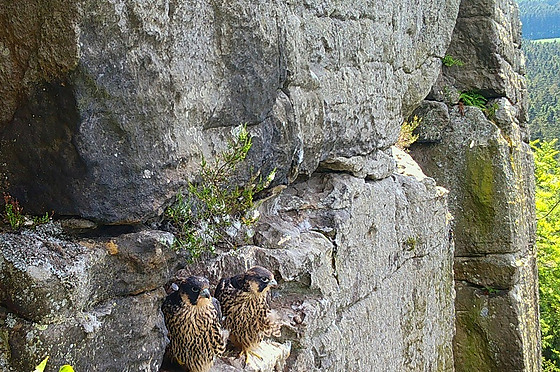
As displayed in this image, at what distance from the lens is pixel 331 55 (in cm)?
363

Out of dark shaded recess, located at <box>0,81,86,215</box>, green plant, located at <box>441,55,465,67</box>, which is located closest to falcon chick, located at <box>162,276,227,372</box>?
dark shaded recess, located at <box>0,81,86,215</box>

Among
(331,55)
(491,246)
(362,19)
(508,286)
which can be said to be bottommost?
(508,286)

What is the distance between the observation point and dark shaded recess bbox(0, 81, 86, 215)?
1887mm

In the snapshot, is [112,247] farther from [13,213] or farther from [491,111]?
[491,111]

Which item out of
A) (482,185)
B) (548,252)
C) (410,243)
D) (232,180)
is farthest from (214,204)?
(548,252)

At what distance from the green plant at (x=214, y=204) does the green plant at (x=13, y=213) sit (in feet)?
1.65

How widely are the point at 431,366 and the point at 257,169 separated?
3405 mm

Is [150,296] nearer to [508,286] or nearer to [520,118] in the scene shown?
[508,286]

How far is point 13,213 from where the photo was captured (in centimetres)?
189

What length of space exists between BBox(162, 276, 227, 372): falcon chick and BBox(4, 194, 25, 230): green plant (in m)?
0.57

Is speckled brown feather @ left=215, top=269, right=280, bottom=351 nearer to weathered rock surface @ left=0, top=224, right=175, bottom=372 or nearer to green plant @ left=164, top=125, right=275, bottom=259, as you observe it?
green plant @ left=164, top=125, right=275, bottom=259

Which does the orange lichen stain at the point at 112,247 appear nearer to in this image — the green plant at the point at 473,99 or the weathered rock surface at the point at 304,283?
the weathered rock surface at the point at 304,283

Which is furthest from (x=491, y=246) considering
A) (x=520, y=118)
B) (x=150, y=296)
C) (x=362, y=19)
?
(x=150, y=296)

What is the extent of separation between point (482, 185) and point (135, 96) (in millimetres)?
6292
